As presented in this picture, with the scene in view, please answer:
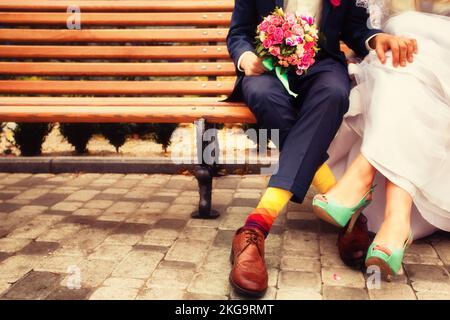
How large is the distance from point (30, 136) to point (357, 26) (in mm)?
2965

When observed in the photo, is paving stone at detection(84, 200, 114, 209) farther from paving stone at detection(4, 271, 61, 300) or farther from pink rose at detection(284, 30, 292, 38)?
pink rose at detection(284, 30, 292, 38)

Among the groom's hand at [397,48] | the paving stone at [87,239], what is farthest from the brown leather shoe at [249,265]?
the groom's hand at [397,48]

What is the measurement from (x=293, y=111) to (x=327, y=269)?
0.79 m

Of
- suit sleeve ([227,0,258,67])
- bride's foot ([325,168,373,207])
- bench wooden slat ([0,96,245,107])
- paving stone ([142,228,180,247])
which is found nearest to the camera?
bride's foot ([325,168,373,207])

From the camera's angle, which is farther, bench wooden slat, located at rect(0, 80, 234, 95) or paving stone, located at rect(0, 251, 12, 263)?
bench wooden slat, located at rect(0, 80, 234, 95)

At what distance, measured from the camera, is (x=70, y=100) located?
357cm

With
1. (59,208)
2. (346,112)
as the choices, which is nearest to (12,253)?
(59,208)

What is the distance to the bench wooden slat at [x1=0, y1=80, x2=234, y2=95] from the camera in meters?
3.77

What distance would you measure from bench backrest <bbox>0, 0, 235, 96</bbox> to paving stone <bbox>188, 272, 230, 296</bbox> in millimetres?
1552

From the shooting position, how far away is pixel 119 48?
3.90 meters

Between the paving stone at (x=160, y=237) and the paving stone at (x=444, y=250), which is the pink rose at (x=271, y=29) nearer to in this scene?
the paving stone at (x=160, y=237)

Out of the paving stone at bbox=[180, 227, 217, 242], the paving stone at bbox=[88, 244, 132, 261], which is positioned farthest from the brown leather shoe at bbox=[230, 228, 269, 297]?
the paving stone at bbox=[88, 244, 132, 261]

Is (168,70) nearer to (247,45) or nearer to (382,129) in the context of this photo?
(247,45)
